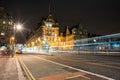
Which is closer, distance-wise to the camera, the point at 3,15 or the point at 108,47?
the point at 108,47

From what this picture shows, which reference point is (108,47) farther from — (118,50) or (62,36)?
(62,36)

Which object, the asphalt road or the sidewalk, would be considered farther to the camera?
the sidewalk

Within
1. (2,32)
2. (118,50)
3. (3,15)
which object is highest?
(3,15)

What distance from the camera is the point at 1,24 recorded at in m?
125

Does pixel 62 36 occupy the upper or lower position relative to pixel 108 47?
upper

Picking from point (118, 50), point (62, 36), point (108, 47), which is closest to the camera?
point (118, 50)

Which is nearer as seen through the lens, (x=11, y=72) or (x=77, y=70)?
(x=11, y=72)

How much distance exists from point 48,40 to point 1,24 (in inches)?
1221

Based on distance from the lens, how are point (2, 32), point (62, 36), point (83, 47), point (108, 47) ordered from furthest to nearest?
point (62, 36), point (2, 32), point (83, 47), point (108, 47)

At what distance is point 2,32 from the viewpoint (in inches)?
4712

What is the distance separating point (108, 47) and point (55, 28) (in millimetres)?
→ 95608

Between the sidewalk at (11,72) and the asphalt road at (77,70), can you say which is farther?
the sidewalk at (11,72)

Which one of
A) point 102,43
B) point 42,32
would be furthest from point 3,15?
point 102,43

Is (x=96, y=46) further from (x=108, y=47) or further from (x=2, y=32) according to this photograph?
(x=2, y=32)
